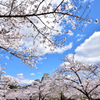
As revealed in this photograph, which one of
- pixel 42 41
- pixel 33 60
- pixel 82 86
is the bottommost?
pixel 82 86

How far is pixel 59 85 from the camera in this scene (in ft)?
34.0

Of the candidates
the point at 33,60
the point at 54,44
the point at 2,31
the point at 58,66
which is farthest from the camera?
the point at 58,66

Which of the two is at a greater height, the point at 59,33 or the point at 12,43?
the point at 12,43

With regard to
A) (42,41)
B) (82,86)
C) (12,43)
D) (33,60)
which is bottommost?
(82,86)

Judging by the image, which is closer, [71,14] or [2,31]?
[71,14]

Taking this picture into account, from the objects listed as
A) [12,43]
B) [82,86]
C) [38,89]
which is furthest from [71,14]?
[38,89]

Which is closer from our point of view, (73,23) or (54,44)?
(73,23)

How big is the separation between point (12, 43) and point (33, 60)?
1.78 m

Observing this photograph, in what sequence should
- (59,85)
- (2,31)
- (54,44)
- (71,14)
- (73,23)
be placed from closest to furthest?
(71,14)
(73,23)
(54,44)
(2,31)
(59,85)

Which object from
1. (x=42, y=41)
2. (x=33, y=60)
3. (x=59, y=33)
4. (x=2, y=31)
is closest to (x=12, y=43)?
(x=2, y=31)

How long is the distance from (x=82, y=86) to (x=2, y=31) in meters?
8.83

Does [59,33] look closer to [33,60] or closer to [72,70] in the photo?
[33,60]

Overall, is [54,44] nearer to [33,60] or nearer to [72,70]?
[33,60]

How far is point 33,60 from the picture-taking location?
18.0ft
